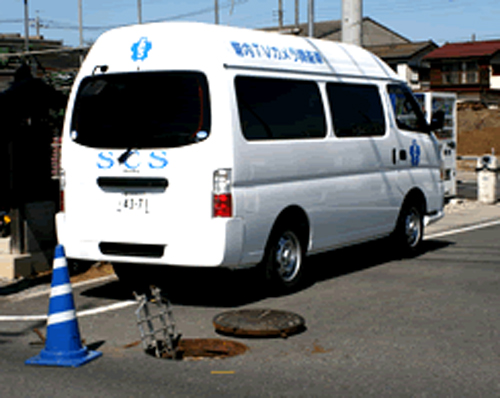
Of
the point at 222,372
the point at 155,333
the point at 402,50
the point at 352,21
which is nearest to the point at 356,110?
the point at 155,333

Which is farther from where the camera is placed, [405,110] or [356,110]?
[405,110]

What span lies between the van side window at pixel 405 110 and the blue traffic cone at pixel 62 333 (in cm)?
576

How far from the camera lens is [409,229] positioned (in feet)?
35.8

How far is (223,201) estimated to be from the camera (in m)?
7.39

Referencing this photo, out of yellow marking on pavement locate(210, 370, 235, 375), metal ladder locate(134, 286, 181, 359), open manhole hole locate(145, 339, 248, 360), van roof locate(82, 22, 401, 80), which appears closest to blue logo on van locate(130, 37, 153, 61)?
van roof locate(82, 22, 401, 80)

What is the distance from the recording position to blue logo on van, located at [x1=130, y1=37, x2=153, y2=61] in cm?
785

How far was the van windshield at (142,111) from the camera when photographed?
7516 millimetres

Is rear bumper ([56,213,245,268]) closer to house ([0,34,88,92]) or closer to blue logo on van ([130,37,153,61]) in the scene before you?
blue logo on van ([130,37,153,61])

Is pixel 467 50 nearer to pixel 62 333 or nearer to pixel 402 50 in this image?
pixel 402 50

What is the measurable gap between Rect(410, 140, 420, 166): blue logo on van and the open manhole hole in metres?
5.15

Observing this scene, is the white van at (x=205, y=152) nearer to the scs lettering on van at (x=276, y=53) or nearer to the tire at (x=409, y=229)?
the scs lettering on van at (x=276, y=53)

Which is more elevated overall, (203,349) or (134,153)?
(134,153)

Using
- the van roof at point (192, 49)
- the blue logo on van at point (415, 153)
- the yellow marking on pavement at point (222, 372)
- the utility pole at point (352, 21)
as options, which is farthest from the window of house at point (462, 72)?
the yellow marking on pavement at point (222, 372)

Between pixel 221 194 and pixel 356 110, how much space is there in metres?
2.87
